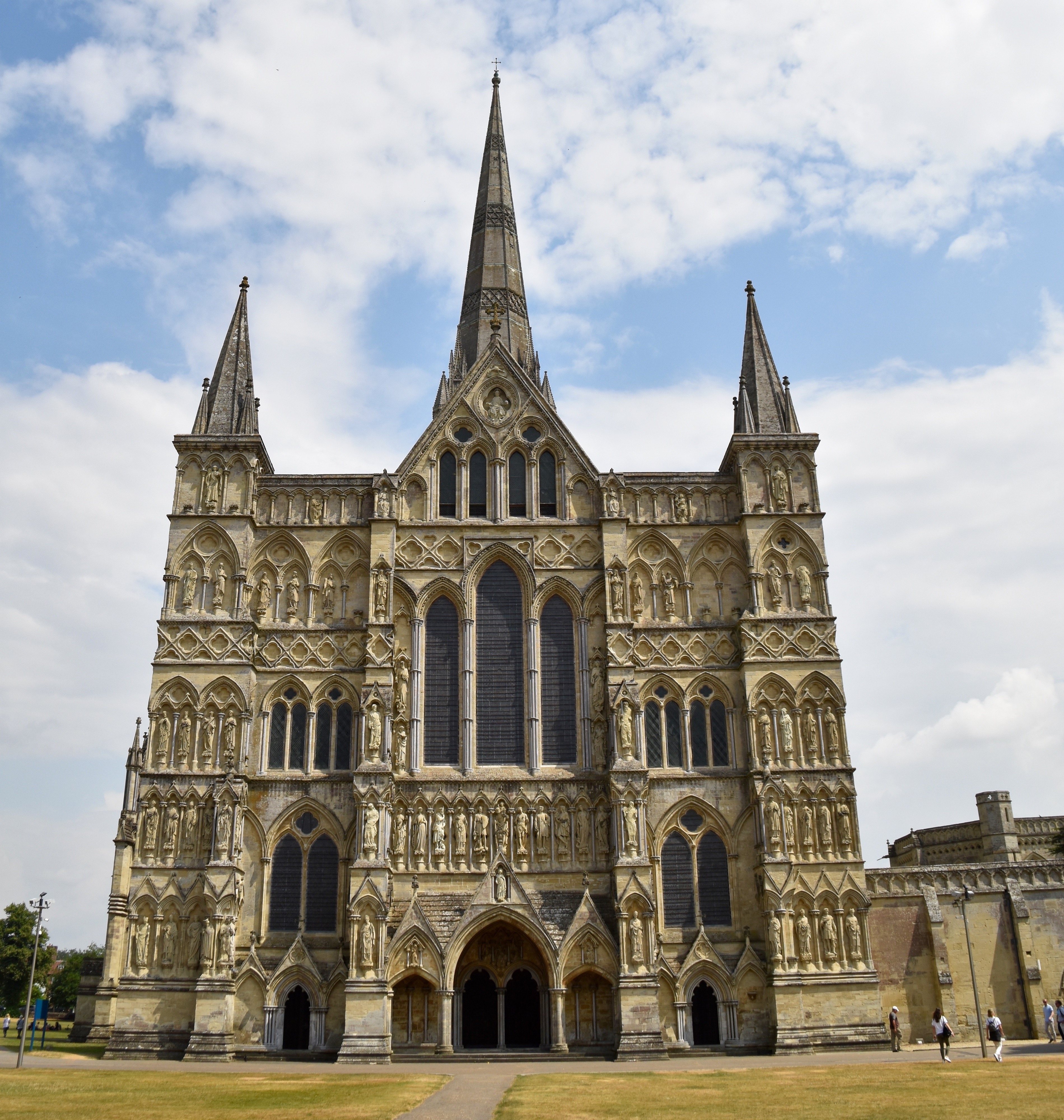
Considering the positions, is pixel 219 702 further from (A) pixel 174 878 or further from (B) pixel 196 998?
(B) pixel 196 998

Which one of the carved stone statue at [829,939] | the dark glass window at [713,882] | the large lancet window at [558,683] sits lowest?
the carved stone statue at [829,939]

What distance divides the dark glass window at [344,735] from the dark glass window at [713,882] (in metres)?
12.1

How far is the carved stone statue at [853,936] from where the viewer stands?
3381cm

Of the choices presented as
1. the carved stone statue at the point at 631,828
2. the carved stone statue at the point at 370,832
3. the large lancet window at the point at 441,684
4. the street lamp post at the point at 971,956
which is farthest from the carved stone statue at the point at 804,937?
the carved stone statue at the point at 370,832

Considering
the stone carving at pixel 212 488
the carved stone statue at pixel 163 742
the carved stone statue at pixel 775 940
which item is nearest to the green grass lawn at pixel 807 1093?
the carved stone statue at pixel 775 940

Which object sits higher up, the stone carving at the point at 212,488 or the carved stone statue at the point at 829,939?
the stone carving at the point at 212,488

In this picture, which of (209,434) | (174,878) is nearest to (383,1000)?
(174,878)

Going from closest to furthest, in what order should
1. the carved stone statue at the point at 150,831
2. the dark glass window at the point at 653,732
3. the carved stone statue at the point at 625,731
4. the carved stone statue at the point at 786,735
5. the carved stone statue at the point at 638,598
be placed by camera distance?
the carved stone statue at the point at 150,831
the carved stone statue at the point at 625,731
the carved stone statue at the point at 786,735
the dark glass window at the point at 653,732
the carved stone statue at the point at 638,598

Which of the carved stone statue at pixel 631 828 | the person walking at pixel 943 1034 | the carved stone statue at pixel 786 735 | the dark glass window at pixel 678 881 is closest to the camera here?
the person walking at pixel 943 1034

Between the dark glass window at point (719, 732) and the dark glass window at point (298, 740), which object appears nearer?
the dark glass window at point (298, 740)

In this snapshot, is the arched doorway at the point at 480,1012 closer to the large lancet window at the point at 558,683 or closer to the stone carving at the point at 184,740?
the large lancet window at the point at 558,683

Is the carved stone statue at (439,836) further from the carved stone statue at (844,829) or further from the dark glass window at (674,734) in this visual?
the carved stone statue at (844,829)

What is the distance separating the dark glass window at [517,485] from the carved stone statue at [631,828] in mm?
11436

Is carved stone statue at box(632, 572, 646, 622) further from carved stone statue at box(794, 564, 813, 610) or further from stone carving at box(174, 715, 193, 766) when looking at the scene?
stone carving at box(174, 715, 193, 766)
